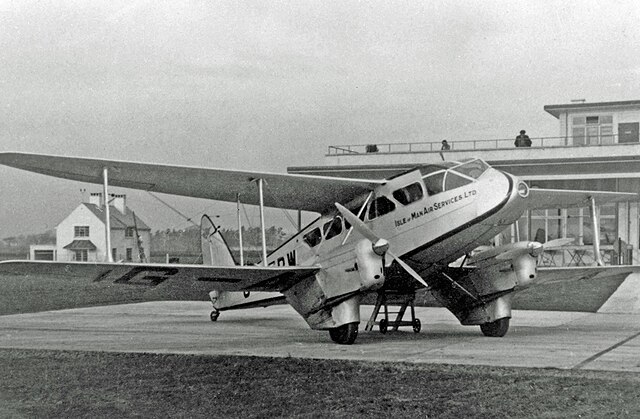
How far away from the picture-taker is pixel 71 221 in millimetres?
78188

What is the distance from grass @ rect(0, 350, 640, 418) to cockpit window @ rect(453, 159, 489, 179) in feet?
14.4

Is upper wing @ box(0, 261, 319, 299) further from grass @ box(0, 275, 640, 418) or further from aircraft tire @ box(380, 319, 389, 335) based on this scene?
aircraft tire @ box(380, 319, 389, 335)

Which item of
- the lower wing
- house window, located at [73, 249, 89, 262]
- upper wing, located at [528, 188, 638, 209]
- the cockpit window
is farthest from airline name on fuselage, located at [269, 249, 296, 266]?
house window, located at [73, 249, 89, 262]

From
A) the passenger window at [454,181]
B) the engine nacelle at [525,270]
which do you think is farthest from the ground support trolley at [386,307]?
the passenger window at [454,181]

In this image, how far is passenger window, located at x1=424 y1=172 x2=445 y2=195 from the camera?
14398 millimetres

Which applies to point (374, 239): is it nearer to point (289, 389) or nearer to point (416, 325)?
point (416, 325)

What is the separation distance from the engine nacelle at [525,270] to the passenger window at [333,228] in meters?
3.72

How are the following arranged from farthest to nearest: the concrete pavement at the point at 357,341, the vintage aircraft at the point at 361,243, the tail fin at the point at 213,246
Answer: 1. the tail fin at the point at 213,246
2. the vintage aircraft at the point at 361,243
3. the concrete pavement at the point at 357,341

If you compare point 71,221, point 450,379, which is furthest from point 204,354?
point 71,221

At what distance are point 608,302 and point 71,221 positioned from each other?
210ft

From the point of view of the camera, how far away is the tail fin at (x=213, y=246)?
1998cm

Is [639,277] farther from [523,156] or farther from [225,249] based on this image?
[225,249]

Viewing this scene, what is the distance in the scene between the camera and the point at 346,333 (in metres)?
14.9

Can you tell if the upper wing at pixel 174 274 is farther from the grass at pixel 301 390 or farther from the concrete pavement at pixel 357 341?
the grass at pixel 301 390
